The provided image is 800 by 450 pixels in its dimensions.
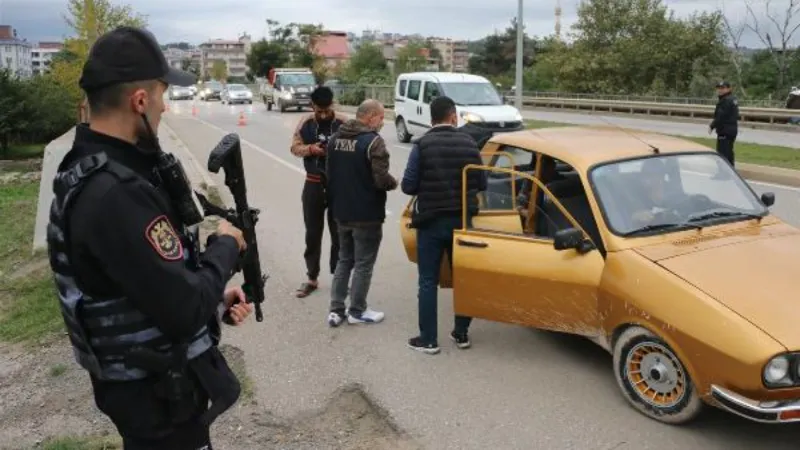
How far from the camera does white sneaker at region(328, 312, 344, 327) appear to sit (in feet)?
18.4

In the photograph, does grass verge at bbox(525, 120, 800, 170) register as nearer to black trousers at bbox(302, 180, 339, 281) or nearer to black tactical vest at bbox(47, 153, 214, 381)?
black trousers at bbox(302, 180, 339, 281)

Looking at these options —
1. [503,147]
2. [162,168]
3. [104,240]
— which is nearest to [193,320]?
[104,240]

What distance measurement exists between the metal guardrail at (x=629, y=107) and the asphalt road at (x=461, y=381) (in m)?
17.5

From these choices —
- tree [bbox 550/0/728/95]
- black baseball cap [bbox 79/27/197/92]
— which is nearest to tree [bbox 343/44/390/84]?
tree [bbox 550/0/728/95]

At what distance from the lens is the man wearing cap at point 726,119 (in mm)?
12750

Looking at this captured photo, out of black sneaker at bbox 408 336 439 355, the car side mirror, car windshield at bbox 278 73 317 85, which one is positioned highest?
car windshield at bbox 278 73 317 85

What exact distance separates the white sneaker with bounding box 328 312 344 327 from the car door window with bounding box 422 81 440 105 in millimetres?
13440

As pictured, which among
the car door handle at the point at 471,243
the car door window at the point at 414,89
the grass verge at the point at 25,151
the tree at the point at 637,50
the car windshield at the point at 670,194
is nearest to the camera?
the car windshield at the point at 670,194

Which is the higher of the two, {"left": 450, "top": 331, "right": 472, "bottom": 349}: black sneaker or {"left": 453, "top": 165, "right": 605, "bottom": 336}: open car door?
{"left": 453, "top": 165, "right": 605, "bottom": 336}: open car door

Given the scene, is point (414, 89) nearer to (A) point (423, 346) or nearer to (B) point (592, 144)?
(B) point (592, 144)

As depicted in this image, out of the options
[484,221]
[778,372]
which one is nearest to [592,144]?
[484,221]

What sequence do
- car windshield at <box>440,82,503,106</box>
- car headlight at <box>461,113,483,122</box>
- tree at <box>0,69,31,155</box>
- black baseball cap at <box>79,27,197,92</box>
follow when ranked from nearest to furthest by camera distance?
black baseball cap at <box>79,27,197,92</box>, car headlight at <box>461,113,483,122</box>, car windshield at <box>440,82,503,106</box>, tree at <box>0,69,31,155</box>

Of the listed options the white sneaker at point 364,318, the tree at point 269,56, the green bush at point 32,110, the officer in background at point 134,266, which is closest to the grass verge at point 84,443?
the officer in background at point 134,266

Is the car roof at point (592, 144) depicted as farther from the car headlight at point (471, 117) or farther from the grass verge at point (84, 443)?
the car headlight at point (471, 117)
